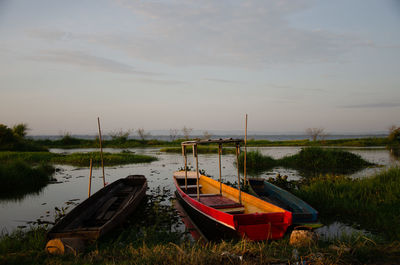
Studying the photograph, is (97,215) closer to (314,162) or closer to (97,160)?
(97,160)

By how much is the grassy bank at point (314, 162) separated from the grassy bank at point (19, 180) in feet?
43.2

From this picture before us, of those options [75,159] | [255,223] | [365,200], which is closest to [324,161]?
[365,200]

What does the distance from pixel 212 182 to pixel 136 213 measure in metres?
3.56

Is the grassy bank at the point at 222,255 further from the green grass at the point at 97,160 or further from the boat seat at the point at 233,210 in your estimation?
the green grass at the point at 97,160

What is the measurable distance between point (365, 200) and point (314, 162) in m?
11.4

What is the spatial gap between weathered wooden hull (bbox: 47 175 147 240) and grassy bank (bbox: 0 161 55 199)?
4580mm

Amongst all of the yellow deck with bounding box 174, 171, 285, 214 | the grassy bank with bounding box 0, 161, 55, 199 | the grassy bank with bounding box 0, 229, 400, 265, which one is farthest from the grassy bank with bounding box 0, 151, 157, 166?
the grassy bank with bounding box 0, 229, 400, 265

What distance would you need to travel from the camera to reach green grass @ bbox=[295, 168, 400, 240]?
292 inches

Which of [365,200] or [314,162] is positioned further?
[314,162]

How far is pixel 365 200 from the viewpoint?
889 cm

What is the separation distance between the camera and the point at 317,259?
442 cm

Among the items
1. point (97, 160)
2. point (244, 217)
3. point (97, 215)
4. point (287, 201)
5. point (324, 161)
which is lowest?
point (97, 215)

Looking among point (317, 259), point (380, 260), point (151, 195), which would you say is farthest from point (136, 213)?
point (380, 260)

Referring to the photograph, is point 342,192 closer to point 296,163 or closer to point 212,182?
point 212,182
